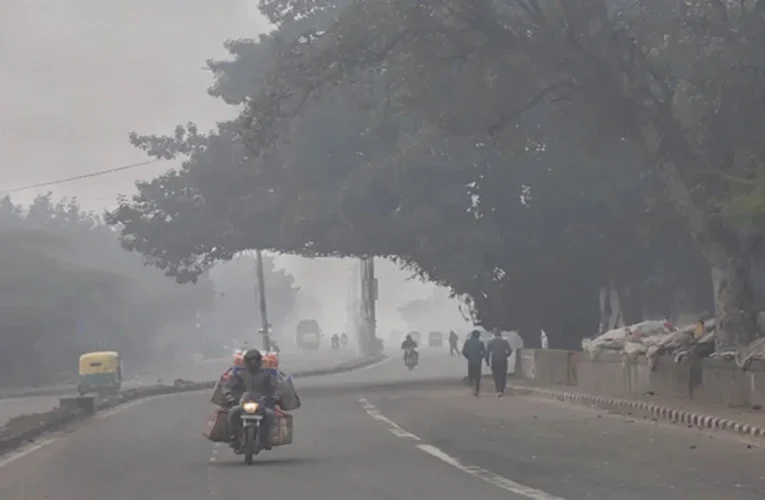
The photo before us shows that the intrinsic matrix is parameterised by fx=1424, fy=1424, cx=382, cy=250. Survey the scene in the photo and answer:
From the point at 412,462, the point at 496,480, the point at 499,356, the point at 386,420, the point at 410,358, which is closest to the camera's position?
the point at 496,480

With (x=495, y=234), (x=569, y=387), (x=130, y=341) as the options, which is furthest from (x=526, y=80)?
(x=130, y=341)

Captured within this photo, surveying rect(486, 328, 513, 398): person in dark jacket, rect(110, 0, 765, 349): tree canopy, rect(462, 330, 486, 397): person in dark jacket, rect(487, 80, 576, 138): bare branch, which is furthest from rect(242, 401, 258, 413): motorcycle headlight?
rect(462, 330, 486, 397): person in dark jacket

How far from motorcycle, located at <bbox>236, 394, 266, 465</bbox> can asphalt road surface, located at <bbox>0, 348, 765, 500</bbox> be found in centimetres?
25

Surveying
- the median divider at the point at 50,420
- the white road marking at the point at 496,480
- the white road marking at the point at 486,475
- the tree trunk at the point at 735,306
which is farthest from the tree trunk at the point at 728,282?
the median divider at the point at 50,420

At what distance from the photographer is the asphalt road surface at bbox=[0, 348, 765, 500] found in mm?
14852

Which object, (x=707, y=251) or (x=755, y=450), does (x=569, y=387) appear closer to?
(x=707, y=251)

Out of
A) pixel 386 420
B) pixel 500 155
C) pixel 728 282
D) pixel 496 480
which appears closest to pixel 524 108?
pixel 728 282

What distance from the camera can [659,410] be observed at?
2892cm

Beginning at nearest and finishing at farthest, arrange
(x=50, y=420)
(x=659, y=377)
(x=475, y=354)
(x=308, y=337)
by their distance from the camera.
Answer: (x=50, y=420) → (x=659, y=377) → (x=475, y=354) → (x=308, y=337)

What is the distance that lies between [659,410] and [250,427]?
12.6m

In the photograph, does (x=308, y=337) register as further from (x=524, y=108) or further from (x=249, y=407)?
(x=249, y=407)

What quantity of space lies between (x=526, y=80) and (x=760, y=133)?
5.98 m

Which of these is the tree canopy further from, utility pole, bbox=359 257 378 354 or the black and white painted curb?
utility pole, bbox=359 257 378 354

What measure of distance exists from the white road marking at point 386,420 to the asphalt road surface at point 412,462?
5 centimetres
